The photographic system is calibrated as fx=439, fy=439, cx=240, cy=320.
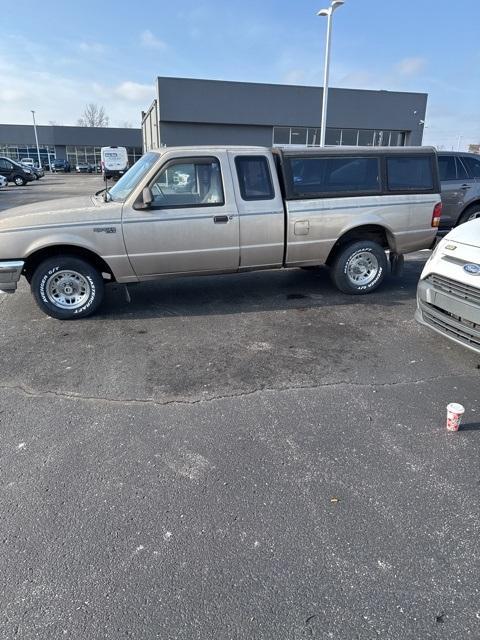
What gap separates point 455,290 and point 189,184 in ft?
10.9

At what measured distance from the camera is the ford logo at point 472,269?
407 cm

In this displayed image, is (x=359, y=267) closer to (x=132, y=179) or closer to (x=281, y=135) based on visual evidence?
(x=132, y=179)

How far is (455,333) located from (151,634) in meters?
3.61

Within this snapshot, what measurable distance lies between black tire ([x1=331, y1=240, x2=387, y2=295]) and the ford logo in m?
2.28

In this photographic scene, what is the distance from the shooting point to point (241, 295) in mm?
6617

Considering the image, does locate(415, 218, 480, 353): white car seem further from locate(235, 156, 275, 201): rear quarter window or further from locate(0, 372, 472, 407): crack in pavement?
locate(235, 156, 275, 201): rear quarter window

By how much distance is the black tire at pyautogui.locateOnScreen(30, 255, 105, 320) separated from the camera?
5.34 meters

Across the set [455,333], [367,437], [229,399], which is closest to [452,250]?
[455,333]

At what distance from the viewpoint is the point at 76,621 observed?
195cm

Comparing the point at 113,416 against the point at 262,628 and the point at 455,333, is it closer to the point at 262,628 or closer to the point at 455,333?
the point at 262,628

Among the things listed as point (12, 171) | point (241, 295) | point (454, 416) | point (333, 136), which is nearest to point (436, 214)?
point (241, 295)

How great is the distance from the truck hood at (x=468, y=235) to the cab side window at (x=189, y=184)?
273 centimetres

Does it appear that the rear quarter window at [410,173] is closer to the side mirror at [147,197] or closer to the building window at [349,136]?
the side mirror at [147,197]

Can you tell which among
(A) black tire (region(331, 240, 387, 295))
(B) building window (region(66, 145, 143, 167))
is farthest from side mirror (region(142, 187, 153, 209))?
(B) building window (region(66, 145, 143, 167))
